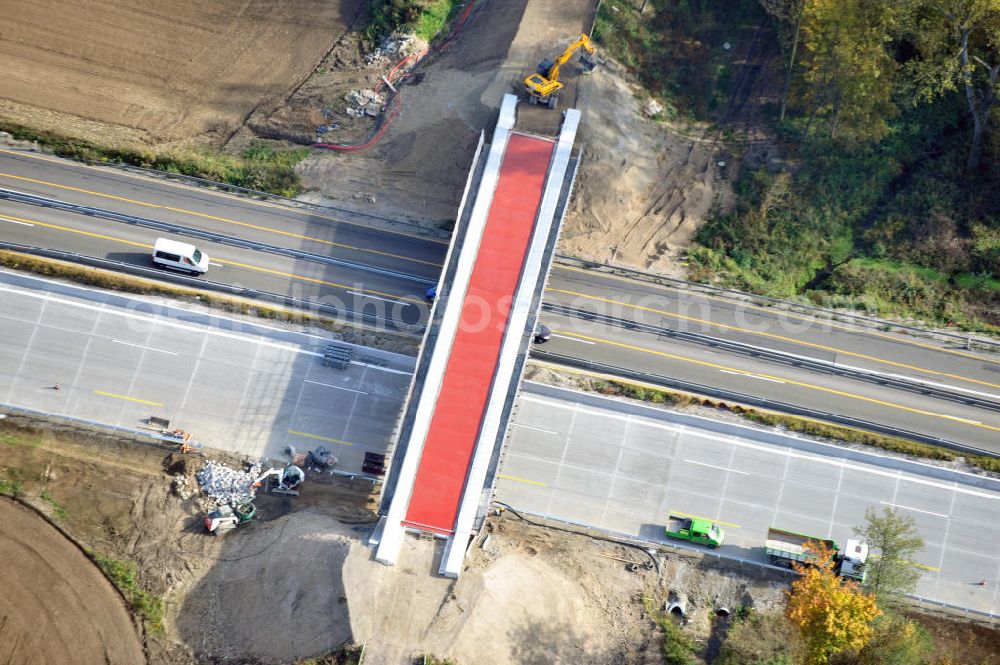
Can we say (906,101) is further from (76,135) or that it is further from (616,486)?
(76,135)

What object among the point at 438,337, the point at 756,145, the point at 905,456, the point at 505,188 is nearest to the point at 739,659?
the point at 905,456

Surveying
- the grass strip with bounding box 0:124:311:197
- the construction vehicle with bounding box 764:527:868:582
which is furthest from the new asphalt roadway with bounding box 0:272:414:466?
the construction vehicle with bounding box 764:527:868:582

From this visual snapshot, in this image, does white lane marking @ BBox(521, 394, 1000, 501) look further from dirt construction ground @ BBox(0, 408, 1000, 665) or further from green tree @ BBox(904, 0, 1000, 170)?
green tree @ BBox(904, 0, 1000, 170)

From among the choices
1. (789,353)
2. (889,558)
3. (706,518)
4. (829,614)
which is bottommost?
(829,614)

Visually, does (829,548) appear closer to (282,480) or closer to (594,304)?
(594,304)

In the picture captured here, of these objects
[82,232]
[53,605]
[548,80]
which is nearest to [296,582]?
[53,605]

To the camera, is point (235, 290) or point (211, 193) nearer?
point (235, 290)
